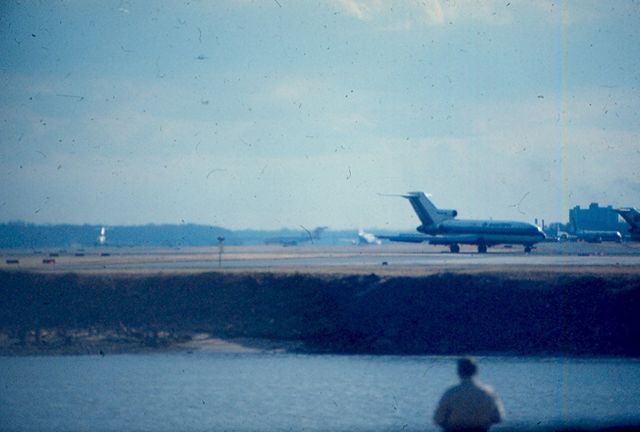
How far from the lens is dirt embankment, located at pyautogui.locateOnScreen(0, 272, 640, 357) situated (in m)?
29.5

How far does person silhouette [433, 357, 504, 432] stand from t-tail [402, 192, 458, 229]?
65.0 m

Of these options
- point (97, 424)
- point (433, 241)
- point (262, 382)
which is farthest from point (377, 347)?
point (433, 241)

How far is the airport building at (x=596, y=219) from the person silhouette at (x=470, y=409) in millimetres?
111820

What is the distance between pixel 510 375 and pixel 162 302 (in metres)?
15.5

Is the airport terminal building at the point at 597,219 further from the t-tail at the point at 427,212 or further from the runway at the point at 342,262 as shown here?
the runway at the point at 342,262

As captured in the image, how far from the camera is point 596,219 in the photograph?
4646 inches

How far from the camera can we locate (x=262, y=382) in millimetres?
22500

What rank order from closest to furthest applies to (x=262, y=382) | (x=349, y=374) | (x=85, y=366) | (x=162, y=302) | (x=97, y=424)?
(x=97, y=424)
(x=262, y=382)
(x=349, y=374)
(x=85, y=366)
(x=162, y=302)

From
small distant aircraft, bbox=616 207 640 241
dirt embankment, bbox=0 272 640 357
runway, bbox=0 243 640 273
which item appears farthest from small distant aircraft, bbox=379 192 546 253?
dirt embankment, bbox=0 272 640 357

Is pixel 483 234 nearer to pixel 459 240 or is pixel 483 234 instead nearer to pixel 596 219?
pixel 459 240

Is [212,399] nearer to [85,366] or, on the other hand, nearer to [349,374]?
[349,374]

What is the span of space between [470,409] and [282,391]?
478 inches

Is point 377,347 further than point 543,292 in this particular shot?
No

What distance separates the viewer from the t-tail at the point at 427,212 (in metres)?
74.4
